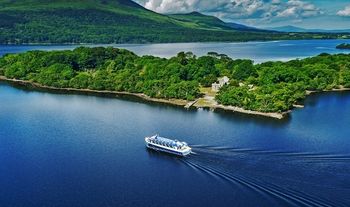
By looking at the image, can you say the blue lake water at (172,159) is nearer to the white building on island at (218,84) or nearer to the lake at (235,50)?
the white building on island at (218,84)

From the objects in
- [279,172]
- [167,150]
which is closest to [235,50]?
[167,150]

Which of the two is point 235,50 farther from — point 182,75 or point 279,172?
point 279,172

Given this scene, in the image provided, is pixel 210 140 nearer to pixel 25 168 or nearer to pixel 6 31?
pixel 25 168

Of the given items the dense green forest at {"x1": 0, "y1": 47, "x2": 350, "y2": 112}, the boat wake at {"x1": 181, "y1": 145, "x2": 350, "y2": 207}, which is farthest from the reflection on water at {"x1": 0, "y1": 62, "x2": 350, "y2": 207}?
the dense green forest at {"x1": 0, "y1": 47, "x2": 350, "y2": 112}

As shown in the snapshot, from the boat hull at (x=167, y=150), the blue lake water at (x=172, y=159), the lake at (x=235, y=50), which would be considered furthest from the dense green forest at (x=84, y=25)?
the boat hull at (x=167, y=150)

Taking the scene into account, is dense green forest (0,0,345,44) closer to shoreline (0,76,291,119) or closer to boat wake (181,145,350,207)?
shoreline (0,76,291,119)

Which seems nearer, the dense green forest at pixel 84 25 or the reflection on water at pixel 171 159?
the reflection on water at pixel 171 159

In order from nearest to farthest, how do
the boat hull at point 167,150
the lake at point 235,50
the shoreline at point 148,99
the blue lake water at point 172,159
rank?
1. the blue lake water at point 172,159
2. the boat hull at point 167,150
3. the shoreline at point 148,99
4. the lake at point 235,50
